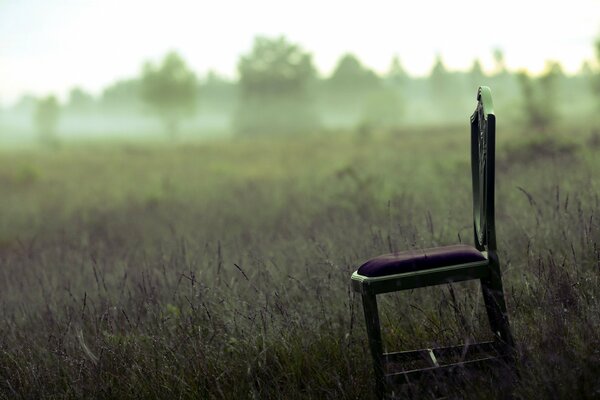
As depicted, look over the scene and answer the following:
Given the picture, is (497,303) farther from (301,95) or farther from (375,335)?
(301,95)

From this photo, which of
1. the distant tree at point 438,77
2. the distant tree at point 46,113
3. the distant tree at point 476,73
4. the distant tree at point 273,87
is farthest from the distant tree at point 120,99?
the distant tree at point 273,87

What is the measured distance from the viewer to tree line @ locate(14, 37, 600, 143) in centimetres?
3102

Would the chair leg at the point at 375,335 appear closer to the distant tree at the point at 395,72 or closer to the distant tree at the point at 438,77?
the distant tree at the point at 438,77

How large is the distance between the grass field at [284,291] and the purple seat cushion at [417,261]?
0.37m

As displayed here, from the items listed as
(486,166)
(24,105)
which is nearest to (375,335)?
(486,166)

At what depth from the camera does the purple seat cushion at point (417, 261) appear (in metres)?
2.68

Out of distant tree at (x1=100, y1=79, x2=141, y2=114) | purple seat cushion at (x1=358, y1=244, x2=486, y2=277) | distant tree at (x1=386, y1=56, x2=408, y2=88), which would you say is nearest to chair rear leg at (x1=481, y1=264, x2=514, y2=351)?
purple seat cushion at (x1=358, y1=244, x2=486, y2=277)

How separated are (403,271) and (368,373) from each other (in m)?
0.72

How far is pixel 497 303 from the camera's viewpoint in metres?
2.75

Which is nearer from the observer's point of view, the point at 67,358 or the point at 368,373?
the point at 368,373

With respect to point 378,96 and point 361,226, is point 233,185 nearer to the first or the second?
point 361,226

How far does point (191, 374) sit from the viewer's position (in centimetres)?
327

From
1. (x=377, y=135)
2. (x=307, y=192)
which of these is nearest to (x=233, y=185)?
(x=307, y=192)

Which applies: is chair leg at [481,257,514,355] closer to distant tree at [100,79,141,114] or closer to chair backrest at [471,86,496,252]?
chair backrest at [471,86,496,252]
